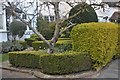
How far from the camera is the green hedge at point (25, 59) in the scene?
9500 mm

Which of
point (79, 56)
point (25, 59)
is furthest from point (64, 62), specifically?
point (25, 59)

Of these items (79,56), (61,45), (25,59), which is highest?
(61,45)

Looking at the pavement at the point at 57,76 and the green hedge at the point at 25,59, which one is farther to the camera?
the green hedge at the point at 25,59

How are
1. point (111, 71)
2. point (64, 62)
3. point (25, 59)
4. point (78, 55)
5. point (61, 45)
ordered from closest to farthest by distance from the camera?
point (64, 62) < point (78, 55) < point (111, 71) < point (25, 59) < point (61, 45)

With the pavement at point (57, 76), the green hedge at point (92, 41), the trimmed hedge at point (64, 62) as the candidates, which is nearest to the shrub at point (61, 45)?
the green hedge at point (92, 41)

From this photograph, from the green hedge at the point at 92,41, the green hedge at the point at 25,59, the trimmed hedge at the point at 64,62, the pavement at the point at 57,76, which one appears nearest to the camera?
the trimmed hedge at the point at 64,62

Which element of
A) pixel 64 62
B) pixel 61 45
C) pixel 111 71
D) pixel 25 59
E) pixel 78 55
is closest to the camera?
pixel 64 62

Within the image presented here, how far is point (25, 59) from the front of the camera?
32.0 feet

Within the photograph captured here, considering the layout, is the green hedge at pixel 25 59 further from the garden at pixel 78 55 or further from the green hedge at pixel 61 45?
the green hedge at pixel 61 45

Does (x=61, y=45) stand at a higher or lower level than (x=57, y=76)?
higher

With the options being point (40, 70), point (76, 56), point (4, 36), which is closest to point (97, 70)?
point (76, 56)

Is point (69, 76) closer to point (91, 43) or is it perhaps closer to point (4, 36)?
point (91, 43)

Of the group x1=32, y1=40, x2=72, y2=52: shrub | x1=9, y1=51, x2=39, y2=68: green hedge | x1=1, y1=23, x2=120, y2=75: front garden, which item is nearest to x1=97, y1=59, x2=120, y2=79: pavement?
x1=1, y1=23, x2=120, y2=75: front garden

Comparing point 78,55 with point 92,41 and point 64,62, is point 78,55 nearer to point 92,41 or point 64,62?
point 64,62
